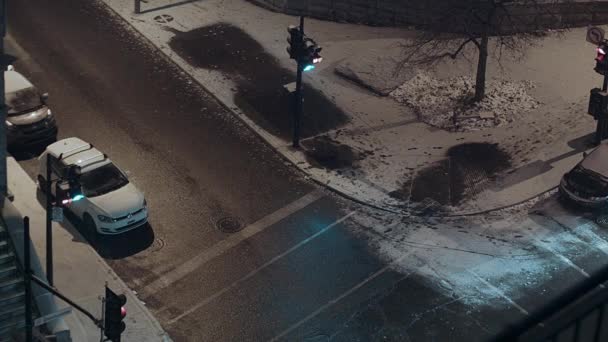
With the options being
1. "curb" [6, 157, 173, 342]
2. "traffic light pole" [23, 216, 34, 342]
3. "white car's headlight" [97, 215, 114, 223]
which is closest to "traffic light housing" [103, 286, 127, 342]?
"traffic light pole" [23, 216, 34, 342]

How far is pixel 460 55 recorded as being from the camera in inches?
1272

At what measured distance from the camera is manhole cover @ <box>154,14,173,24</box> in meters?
34.2

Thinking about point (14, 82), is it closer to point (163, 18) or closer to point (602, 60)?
point (163, 18)

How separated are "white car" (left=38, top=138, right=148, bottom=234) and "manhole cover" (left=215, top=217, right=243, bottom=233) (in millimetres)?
1885

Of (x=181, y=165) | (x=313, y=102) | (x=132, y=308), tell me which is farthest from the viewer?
(x=313, y=102)

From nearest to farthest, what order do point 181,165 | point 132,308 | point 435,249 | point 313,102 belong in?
point 132,308
point 435,249
point 181,165
point 313,102

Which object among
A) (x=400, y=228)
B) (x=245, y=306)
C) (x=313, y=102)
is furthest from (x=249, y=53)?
(x=245, y=306)

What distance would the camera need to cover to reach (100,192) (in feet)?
77.3

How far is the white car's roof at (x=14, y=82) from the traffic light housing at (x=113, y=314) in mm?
12017

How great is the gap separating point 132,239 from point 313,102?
28.2 ft

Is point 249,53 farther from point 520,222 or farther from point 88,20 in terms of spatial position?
point 520,222

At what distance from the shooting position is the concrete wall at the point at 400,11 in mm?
33375

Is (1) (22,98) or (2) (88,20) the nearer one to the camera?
(1) (22,98)

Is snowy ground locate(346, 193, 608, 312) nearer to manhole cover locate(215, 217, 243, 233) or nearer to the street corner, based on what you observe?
manhole cover locate(215, 217, 243, 233)
